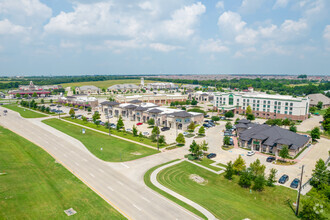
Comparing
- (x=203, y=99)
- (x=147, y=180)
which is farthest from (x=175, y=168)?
(x=203, y=99)

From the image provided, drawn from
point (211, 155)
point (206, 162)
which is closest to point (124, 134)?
point (211, 155)

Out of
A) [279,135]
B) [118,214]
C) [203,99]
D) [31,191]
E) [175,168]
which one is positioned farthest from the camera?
[203,99]

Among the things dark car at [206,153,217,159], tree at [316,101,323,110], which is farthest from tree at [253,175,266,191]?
tree at [316,101,323,110]

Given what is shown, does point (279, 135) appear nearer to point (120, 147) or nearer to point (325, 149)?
point (325, 149)

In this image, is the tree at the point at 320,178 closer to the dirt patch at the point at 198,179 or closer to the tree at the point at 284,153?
the tree at the point at 284,153

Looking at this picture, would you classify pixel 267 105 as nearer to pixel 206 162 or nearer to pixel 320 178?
pixel 206 162
